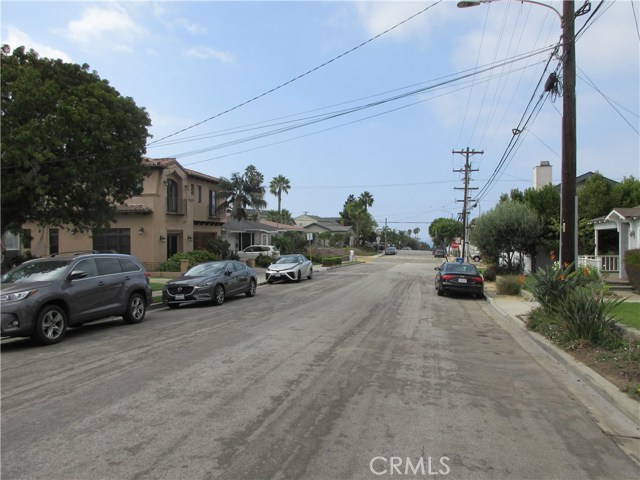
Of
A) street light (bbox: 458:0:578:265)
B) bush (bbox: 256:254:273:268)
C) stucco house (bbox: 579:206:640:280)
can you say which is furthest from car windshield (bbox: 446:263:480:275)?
bush (bbox: 256:254:273:268)

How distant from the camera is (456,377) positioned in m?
6.60

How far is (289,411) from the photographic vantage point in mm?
4941

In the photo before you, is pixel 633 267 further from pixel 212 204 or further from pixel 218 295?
pixel 212 204

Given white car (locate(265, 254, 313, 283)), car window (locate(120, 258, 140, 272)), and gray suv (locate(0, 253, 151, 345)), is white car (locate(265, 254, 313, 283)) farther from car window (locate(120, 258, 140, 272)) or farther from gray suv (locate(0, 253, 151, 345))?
car window (locate(120, 258, 140, 272))

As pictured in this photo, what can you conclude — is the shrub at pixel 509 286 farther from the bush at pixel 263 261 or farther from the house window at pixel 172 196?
the bush at pixel 263 261

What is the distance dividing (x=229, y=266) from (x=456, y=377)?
36.6ft

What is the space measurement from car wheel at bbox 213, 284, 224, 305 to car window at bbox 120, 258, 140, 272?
3.50 m

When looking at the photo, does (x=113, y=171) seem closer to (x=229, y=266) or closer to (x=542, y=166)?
(x=229, y=266)

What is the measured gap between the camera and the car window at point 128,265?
11117 mm

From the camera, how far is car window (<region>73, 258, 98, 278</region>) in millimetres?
9812

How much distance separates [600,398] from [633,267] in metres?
14.1

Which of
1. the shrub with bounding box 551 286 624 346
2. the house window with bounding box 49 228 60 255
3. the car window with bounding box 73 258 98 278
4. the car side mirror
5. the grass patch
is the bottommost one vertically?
the grass patch

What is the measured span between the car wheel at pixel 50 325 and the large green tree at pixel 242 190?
27527mm

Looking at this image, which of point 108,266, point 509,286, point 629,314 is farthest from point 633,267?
point 108,266
